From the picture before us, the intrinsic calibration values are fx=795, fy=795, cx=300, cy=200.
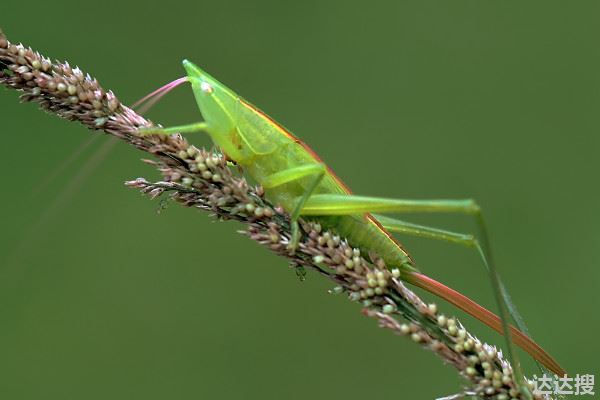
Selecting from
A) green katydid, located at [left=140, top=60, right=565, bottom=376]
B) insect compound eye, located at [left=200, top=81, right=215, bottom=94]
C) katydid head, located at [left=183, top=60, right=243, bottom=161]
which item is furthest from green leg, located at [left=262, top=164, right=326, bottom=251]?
insect compound eye, located at [left=200, top=81, right=215, bottom=94]

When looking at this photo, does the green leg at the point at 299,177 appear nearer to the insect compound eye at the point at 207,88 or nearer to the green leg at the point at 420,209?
the green leg at the point at 420,209

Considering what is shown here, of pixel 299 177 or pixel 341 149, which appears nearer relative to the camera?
pixel 299 177

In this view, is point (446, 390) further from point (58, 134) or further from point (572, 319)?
point (58, 134)
